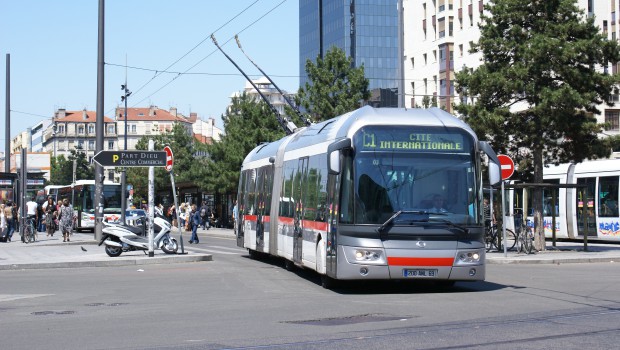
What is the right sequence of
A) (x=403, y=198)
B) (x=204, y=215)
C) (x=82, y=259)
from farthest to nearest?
1. (x=204, y=215)
2. (x=82, y=259)
3. (x=403, y=198)

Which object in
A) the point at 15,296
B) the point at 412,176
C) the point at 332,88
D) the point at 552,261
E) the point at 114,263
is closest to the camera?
the point at 412,176

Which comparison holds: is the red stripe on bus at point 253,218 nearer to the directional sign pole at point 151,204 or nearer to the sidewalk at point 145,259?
the sidewalk at point 145,259

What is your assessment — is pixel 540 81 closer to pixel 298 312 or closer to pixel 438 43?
pixel 298 312

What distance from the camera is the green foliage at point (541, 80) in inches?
1133

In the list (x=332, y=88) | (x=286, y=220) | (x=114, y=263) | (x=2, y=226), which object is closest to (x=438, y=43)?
(x=332, y=88)

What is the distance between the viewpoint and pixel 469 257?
16.8 m

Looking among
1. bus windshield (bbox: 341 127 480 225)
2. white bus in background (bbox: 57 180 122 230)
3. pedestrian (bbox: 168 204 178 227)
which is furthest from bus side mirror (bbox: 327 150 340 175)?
pedestrian (bbox: 168 204 178 227)

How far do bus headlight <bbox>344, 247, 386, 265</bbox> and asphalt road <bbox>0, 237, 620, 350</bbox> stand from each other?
0.57 meters

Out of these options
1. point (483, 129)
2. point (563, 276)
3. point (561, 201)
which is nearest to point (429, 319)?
point (563, 276)

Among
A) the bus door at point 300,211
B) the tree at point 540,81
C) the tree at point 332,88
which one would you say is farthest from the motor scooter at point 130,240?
the tree at point 332,88

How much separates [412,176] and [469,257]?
1595mm

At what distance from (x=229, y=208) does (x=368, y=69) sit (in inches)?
2636

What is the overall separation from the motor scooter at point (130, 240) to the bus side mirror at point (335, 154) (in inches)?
477

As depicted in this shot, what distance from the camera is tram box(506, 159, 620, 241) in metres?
37.6
